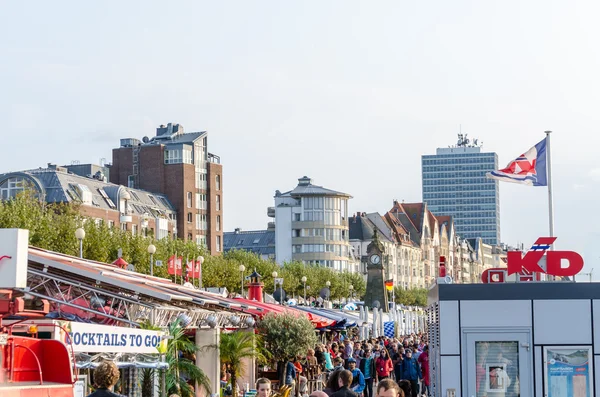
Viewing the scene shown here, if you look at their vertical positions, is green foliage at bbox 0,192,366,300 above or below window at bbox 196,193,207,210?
below

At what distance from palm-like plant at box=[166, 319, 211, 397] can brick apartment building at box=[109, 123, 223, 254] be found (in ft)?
341

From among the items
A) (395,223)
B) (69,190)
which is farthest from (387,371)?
(395,223)

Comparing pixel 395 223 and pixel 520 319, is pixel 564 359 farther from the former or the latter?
pixel 395 223

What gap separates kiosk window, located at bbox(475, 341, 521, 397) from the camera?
2064 cm

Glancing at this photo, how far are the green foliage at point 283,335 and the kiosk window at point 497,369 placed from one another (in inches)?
487

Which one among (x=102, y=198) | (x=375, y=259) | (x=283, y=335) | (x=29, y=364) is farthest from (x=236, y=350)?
(x=102, y=198)

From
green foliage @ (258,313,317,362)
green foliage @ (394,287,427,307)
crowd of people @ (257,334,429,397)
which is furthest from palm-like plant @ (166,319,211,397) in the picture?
green foliage @ (394,287,427,307)

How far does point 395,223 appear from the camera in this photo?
180 m

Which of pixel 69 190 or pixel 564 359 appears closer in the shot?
pixel 564 359

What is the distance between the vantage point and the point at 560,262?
70.5 feet

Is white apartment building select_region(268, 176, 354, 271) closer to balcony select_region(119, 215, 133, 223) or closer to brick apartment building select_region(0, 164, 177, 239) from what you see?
brick apartment building select_region(0, 164, 177, 239)

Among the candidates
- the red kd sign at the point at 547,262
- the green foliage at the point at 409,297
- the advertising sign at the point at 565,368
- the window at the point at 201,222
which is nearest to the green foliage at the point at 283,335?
the red kd sign at the point at 547,262

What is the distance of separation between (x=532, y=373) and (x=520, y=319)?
3.34 feet

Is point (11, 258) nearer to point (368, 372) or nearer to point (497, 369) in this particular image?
point (497, 369)
